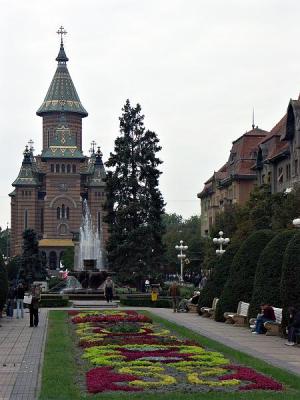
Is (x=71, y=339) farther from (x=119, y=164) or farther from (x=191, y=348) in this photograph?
(x=119, y=164)

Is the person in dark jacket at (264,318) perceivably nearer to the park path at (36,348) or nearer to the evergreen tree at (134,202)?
the park path at (36,348)

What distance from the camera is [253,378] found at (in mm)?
14781

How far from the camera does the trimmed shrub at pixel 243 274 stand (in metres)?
29.5

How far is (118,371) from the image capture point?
1562 centimetres

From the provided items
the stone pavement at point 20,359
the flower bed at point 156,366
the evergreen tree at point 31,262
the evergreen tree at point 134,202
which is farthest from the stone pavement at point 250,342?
the evergreen tree at point 31,262

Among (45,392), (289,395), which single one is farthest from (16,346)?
(289,395)

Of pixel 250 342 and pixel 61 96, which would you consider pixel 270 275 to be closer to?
pixel 250 342

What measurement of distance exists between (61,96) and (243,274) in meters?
121

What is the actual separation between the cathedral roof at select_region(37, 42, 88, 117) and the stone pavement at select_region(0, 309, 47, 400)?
118m

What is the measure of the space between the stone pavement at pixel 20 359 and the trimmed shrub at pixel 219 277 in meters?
7.10

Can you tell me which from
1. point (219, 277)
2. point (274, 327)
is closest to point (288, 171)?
point (219, 277)

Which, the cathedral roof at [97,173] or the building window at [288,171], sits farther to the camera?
the cathedral roof at [97,173]

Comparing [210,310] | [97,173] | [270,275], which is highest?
[97,173]

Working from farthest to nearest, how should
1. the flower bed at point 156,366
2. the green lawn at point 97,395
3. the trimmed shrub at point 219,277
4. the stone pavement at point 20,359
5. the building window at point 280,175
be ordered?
the building window at point 280,175 → the trimmed shrub at point 219,277 → the flower bed at point 156,366 → the stone pavement at point 20,359 → the green lawn at point 97,395
